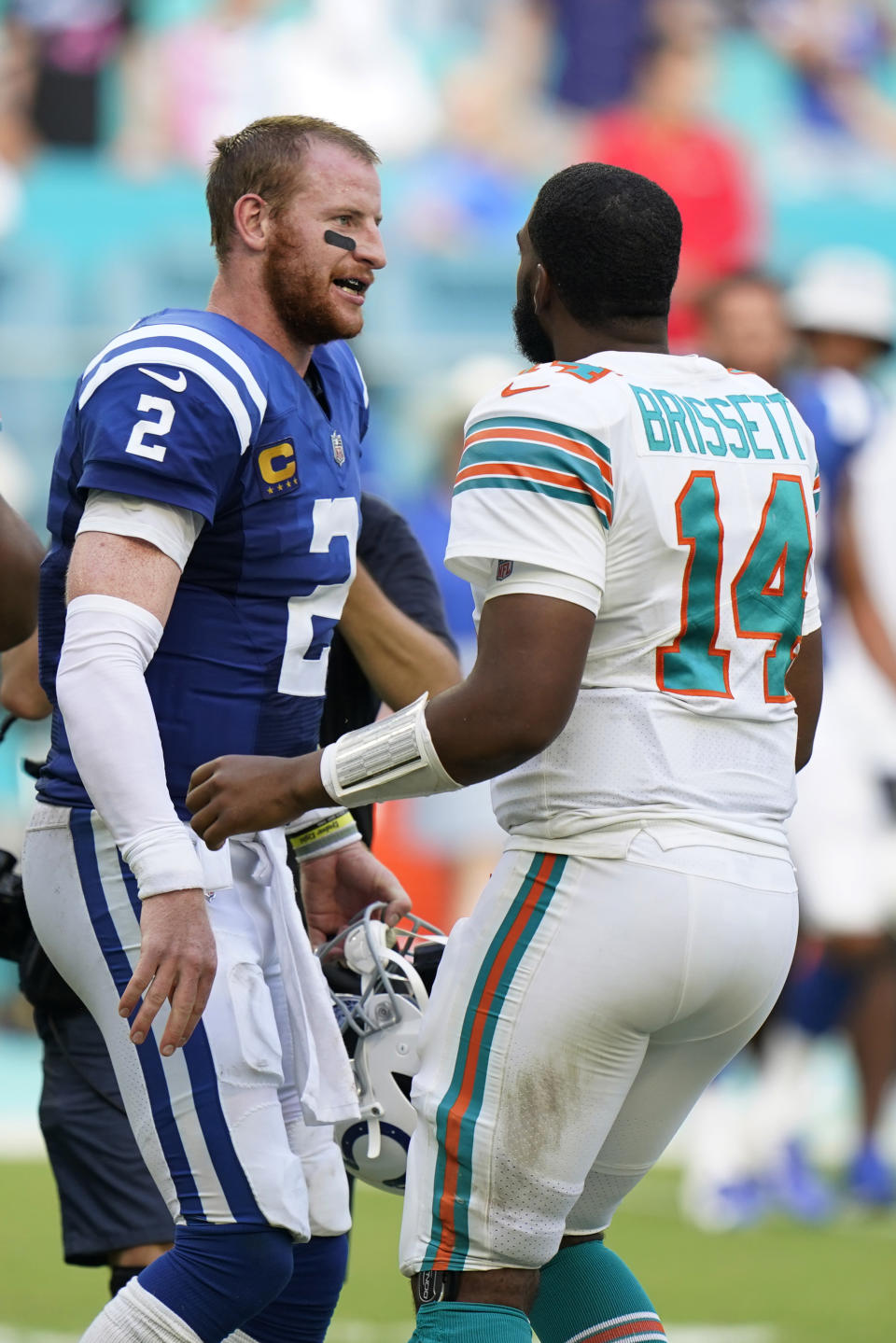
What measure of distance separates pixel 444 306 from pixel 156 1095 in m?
9.97

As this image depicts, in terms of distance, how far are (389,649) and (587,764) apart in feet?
3.45

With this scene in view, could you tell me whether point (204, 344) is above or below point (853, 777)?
above

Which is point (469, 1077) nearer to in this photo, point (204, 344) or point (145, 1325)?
point (145, 1325)

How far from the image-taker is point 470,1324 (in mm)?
2502

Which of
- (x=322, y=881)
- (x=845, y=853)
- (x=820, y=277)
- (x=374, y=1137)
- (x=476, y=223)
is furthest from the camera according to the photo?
(x=476, y=223)

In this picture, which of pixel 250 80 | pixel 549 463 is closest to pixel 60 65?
pixel 250 80

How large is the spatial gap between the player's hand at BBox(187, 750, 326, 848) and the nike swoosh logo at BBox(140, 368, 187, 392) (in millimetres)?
513

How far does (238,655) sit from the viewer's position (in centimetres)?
291

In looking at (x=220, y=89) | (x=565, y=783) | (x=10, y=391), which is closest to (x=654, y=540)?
(x=565, y=783)

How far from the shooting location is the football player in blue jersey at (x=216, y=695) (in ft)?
8.70

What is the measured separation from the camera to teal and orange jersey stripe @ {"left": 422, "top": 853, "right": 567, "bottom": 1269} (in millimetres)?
2551

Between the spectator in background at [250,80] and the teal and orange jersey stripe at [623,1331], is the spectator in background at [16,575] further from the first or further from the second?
the spectator in background at [250,80]

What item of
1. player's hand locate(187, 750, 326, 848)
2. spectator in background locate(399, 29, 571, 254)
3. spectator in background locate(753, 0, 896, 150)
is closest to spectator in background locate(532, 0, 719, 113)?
spectator in background locate(399, 29, 571, 254)

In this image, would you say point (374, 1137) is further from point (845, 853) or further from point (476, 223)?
point (476, 223)
